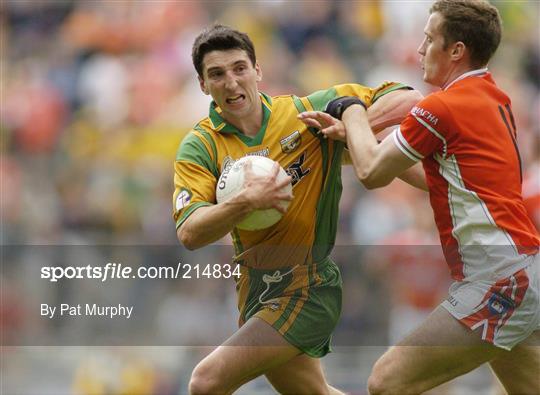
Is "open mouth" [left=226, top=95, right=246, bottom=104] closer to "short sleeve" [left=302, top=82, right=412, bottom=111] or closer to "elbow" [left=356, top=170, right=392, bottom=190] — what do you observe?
"short sleeve" [left=302, top=82, right=412, bottom=111]

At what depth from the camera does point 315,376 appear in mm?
6043

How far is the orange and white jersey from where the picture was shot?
516 cm

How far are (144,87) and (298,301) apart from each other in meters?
6.76

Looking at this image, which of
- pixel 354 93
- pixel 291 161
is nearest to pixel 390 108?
pixel 354 93

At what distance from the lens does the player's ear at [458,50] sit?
534 cm

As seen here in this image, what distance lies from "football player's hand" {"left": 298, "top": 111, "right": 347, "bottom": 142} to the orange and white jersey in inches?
15.6

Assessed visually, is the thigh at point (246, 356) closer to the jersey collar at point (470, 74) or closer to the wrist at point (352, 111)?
the wrist at point (352, 111)

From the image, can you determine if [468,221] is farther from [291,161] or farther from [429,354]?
[291,161]

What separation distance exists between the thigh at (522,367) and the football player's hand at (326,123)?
4.40 feet

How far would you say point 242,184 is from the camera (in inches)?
215

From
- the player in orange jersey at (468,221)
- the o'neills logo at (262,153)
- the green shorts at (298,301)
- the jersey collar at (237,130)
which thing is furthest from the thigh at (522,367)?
the jersey collar at (237,130)

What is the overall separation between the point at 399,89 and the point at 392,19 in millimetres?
6970

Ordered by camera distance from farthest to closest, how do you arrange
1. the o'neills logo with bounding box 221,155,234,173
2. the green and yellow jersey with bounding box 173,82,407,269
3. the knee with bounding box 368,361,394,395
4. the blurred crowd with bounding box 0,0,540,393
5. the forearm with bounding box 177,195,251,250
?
the blurred crowd with bounding box 0,0,540,393 < the green and yellow jersey with bounding box 173,82,407,269 < the o'neills logo with bounding box 221,155,234,173 < the forearm with bounding box 177,195,251,250 < the knee with bounding box 368,361,394,395

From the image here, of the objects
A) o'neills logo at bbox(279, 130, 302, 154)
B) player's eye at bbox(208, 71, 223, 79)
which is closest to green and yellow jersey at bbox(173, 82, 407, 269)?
o'neills logo at bbox(279, 130, 302, 154)
